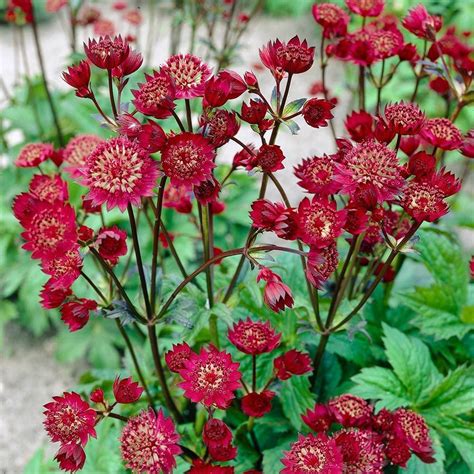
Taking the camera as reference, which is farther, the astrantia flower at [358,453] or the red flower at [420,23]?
the red flower at [420,23]

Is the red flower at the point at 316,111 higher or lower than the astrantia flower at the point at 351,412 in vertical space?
higher

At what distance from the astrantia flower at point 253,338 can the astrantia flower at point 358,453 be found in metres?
0.17

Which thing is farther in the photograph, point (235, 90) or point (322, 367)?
point (322, 367)

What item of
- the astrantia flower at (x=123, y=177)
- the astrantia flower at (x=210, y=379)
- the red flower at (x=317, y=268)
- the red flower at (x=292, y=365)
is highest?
the astrantia flower at (x=123, y=177)

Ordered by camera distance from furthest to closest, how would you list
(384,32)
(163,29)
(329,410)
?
1. (163,29)
2. (384,32)
3. (329,410)

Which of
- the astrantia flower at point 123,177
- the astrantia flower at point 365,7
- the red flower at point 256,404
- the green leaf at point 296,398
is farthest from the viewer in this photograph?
the astrantia flower at point 365,7

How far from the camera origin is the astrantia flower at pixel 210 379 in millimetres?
884

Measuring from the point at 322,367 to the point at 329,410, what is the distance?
32 cm

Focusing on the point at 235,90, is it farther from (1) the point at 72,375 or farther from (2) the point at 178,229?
(1) the point at 72,375

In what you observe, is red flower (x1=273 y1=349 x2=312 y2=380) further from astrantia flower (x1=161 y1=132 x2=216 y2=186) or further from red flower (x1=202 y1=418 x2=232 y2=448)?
astrantia flower (x1=161 y1=132 x2=216 y2=186)

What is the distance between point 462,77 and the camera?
1.30m

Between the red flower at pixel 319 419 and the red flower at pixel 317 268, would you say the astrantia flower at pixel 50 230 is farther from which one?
the red flower at pixel 319 419

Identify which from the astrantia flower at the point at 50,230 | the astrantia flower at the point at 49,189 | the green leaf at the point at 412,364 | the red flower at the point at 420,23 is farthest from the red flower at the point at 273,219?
the red flower at the point at 420,23

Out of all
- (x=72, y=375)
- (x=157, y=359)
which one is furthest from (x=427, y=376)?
(x=72, y=375)
